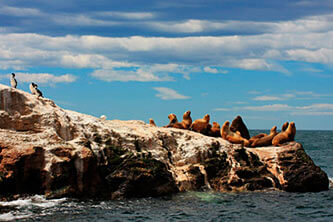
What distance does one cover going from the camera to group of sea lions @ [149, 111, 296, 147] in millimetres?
23828

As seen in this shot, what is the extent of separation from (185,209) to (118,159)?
3397 mm

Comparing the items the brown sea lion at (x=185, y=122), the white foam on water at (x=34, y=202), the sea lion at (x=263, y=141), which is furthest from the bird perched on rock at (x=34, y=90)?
the sea lion at (x=263, y=141)

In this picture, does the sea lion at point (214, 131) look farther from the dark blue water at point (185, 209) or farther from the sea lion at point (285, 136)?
the dark blue water at point (185, 209)

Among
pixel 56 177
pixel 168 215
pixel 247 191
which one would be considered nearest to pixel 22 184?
pixel 56 177

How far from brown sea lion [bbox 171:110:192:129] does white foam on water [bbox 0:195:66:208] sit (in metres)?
9.15

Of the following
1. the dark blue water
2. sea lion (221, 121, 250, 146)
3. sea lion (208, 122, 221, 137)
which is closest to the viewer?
the dark blue water

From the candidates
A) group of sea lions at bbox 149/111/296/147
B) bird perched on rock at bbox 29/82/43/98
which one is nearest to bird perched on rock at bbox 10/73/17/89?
bird perched on rock at bbox 29/82/43/98

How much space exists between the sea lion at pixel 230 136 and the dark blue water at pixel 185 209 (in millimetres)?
4671

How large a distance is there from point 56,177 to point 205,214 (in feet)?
16.4

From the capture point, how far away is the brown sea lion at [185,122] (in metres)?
24.9

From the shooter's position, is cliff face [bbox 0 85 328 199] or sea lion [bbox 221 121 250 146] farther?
sea lion [bbox 221 121 250 146]

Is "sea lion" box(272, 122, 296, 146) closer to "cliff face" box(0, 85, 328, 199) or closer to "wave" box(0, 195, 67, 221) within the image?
"cliff face" box(0, 85, 328, 199)

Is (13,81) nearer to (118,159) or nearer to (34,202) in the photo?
(118,159)

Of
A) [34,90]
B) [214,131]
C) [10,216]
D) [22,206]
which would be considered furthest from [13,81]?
[214,131]
